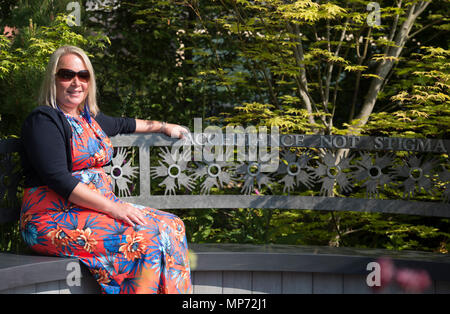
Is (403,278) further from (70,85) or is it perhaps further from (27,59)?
(27,59)

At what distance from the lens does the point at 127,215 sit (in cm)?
235

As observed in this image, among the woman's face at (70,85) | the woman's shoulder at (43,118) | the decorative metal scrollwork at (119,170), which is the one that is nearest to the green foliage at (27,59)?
the decorative metal scrollwork at (119,170)

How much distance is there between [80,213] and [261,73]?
3632 millimetres

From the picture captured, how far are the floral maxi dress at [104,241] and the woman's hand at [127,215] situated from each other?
0.07 feet

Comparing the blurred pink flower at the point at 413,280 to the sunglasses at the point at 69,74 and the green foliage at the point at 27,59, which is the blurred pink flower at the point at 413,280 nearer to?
the sunglasses at the point at 69,74

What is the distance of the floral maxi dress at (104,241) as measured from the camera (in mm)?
2281

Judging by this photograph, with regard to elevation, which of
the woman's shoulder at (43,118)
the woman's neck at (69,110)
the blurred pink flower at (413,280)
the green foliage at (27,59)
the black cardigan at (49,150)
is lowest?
the blurred pink flower at (413,280)

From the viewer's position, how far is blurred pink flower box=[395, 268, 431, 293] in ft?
8.99

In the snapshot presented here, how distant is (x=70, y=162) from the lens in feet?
7.89

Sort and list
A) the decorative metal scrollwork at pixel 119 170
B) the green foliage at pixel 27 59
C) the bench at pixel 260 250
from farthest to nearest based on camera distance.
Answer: the green foliage at pixel 27 59 → the decorative metal scrollwork at pixel 119 170 → the bench at pixel 260 250

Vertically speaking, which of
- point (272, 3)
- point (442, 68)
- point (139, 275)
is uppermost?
point (272, 3)
